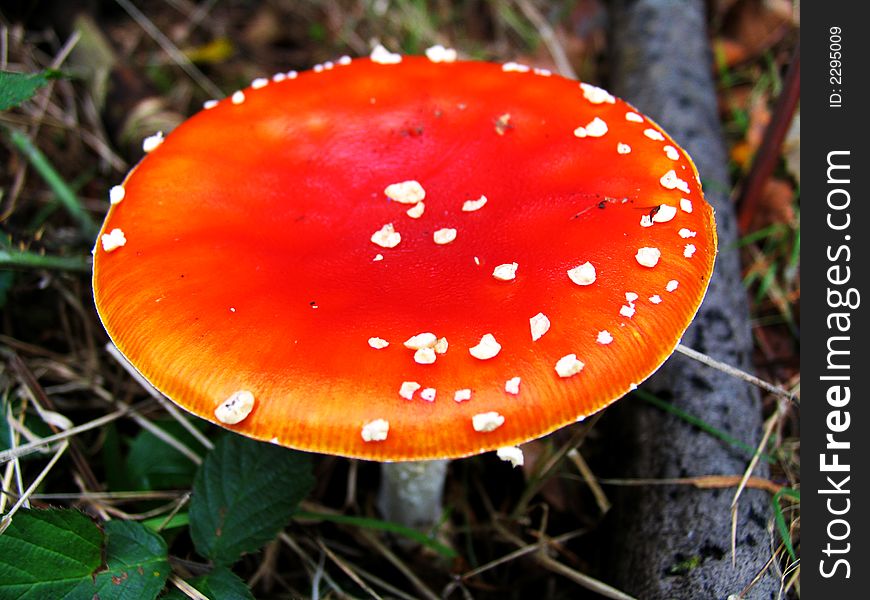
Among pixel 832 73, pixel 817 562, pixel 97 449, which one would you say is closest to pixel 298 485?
pixel 97 449

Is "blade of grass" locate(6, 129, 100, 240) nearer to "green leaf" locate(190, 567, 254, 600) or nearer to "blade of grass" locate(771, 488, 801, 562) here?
"green leaf" locate(190, 567, 254, 600)

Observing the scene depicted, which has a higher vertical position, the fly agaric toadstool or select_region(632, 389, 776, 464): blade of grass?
the fly agaric toadstool

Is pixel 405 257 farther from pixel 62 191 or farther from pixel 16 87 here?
pixel 62 191

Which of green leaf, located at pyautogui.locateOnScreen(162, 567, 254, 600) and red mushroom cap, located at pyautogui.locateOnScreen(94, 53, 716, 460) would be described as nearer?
red mushroom cap, located at pyautogui.locateOnScreen(94, 53, 716, 460)

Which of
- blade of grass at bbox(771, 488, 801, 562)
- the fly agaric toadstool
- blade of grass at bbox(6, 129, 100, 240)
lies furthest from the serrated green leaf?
blade of grass at bbox(771, 488, 801, 562)

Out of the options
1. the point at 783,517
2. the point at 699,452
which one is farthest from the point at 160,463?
the point at 783,517

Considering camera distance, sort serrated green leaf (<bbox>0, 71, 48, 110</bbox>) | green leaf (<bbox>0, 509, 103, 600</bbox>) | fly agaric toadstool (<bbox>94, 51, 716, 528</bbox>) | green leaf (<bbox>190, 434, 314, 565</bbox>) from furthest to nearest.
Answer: serrated green leaf (<bbox>0, 71, 48, 110</bbox>), green leaf (<bbox>190, 434, 314, 565</bbox>), green leaf (<bbox>0, 509, 103, 600</bbox>), fly agaric toadstool (<bbox>94, 51, 716, 528</bbox>)
